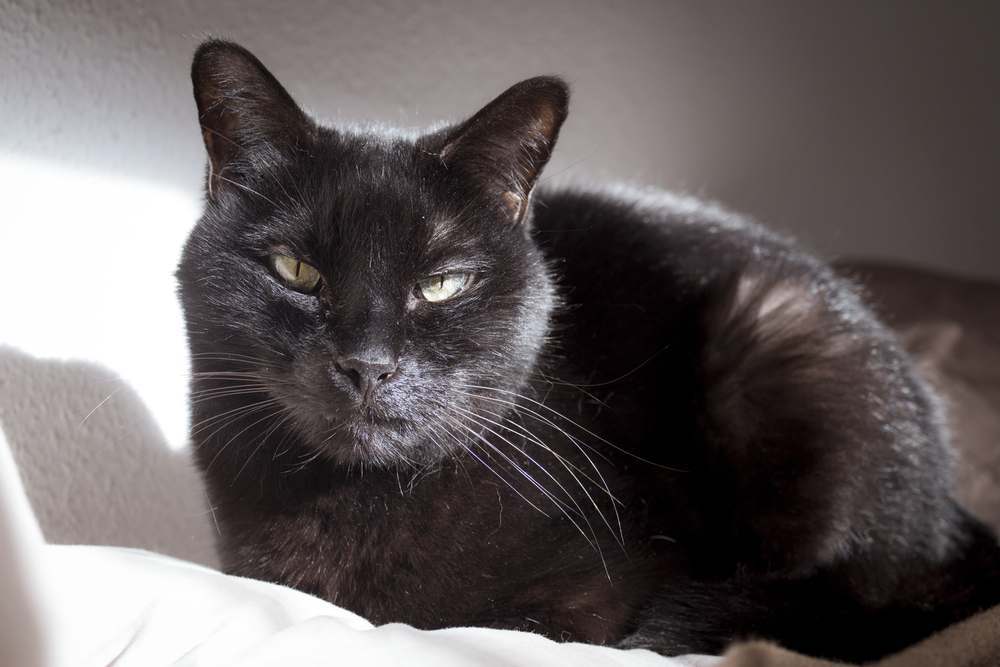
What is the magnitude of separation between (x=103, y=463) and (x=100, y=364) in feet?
0.48

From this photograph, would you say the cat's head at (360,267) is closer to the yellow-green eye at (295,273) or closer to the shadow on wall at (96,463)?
the yellow-green eye at (295,273)

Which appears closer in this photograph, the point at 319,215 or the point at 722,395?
the point at 319,215

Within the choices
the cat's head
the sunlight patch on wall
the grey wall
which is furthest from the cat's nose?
the grey wall

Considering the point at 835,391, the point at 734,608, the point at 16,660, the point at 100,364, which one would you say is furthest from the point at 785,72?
the point at 16,660

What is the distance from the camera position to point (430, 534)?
47.1 inches

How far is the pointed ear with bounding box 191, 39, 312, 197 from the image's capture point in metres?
1.07

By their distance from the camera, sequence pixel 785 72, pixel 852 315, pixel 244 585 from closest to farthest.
Answer: pixel 244 585
pixel 852 315
pixel 785 72

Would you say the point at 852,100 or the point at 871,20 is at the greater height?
the point at 871,20

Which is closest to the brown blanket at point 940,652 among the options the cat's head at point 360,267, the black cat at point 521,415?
the black cat at point 521,415

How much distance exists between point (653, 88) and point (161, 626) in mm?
1898

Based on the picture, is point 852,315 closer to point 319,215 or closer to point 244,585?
point 319,215

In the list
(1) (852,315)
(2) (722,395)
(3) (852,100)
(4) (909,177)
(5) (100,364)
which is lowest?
(5) (100,364)

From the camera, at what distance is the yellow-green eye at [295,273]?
43.3 inches

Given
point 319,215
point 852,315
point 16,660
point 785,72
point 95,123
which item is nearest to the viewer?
point 16,660
